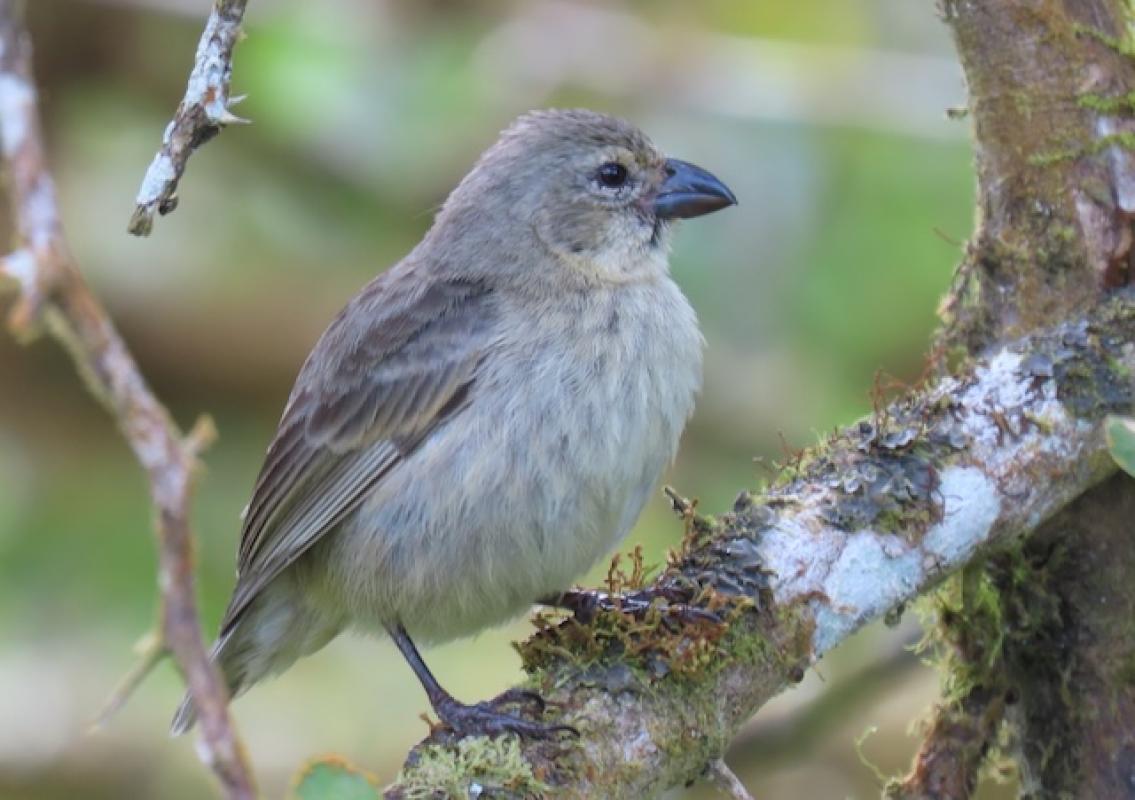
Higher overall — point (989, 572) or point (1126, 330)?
point (1126, 330)

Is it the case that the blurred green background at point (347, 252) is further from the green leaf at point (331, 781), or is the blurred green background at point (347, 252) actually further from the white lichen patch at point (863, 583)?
the green leaf at point (331, 781)

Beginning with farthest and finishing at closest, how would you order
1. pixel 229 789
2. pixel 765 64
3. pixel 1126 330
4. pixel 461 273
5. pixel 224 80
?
pixel 765 64, pixel 461 273, pixel 1126 330, pixel 224 80, pixel 229 789

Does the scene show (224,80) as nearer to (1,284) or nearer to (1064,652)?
(1,284)

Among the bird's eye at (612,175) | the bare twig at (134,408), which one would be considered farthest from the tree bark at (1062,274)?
the bare twig at (134,408)

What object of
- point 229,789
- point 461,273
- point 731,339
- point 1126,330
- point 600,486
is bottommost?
point 229,789

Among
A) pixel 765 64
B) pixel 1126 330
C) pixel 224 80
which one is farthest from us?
pixel 765 64

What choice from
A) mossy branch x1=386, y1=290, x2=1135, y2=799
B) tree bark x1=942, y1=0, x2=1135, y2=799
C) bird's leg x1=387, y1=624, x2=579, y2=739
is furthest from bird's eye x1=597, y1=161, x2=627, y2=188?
bird's leg x1=387, y1=624, x2=579, y2=739

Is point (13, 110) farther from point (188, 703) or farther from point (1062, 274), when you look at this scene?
point (188, 703)

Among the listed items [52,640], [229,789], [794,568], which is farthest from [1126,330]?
[52,640]

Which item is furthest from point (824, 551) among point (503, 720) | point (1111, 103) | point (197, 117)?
point (197, 117)
